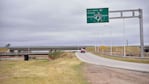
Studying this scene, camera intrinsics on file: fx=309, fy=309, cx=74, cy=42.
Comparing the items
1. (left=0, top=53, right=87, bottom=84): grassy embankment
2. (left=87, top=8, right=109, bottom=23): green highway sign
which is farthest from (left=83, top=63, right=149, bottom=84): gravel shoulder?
(left=87, top=8, right=109, bottom=23): green highway sign

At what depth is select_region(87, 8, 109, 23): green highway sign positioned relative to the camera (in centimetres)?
5131

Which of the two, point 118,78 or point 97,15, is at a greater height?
point 97,15

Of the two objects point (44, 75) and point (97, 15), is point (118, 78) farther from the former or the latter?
point (97, 15)

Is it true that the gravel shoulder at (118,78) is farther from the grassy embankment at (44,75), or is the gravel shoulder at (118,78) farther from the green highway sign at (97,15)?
the green highway sign at (97,15)

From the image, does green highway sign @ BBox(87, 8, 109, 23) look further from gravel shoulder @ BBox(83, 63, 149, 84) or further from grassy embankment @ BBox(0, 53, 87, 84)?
gravel shoulder @ BBox(83, 63, 149, 84)

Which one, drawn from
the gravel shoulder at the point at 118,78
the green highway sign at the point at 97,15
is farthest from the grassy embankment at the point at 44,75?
the green highway sign at the point at 97,15

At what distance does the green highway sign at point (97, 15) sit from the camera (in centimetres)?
5131

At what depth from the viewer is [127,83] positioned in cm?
1847

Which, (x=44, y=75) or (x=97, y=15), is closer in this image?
(x=44, y=75)

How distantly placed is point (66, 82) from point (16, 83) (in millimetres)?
3391

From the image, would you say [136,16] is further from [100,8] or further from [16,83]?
[16,83]

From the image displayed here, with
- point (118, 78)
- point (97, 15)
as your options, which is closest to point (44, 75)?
point (118, 78)

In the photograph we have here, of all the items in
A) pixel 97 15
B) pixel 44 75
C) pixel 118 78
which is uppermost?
pixel 97 15

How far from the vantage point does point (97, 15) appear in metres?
51.3
